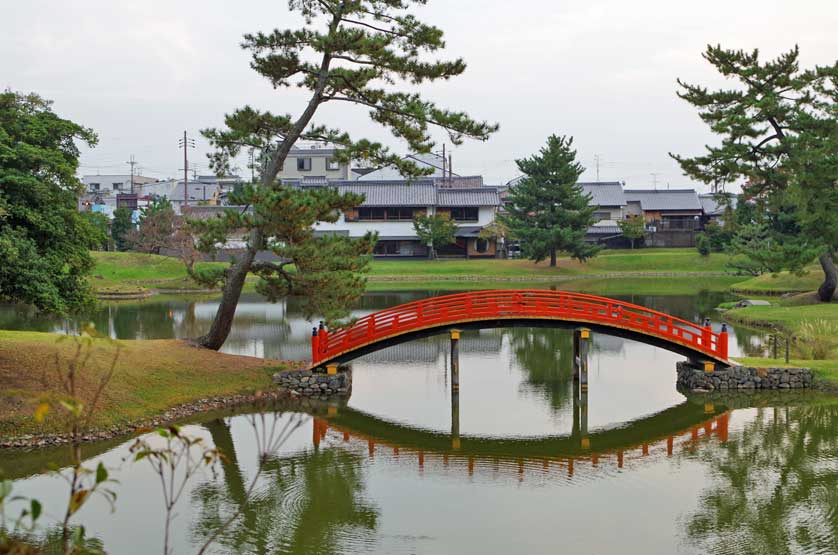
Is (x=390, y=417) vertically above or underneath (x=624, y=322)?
underneath

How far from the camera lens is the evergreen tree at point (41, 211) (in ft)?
63.1

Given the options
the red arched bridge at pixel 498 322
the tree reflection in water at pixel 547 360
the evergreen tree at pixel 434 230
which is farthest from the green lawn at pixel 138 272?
the red arched bridge at pixel 498 322

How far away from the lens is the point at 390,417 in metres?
22.1

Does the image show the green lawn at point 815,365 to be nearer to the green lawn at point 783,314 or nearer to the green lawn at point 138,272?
the green lawn at point 783,314

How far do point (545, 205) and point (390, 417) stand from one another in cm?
4343

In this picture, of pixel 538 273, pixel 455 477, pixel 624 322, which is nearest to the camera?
→ pixel 455 477

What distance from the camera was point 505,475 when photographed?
17.1 m

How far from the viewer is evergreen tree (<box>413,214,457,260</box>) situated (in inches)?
2680

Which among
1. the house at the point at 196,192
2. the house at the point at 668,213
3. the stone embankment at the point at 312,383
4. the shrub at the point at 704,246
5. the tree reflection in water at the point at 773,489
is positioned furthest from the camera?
the house at the point at 196,192

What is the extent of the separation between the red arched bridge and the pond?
66.3 inches

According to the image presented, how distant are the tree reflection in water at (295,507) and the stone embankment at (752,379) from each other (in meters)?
12.2

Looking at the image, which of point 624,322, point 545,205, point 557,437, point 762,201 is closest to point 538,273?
point 545,205

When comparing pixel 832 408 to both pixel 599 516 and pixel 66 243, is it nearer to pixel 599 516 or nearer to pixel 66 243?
pixel 599 516

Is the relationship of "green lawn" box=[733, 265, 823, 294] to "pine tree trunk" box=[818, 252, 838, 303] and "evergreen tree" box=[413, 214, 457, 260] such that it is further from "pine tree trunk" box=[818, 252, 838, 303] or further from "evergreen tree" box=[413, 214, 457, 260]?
"evergreen tree" box=[413, 214, 457, 260]
